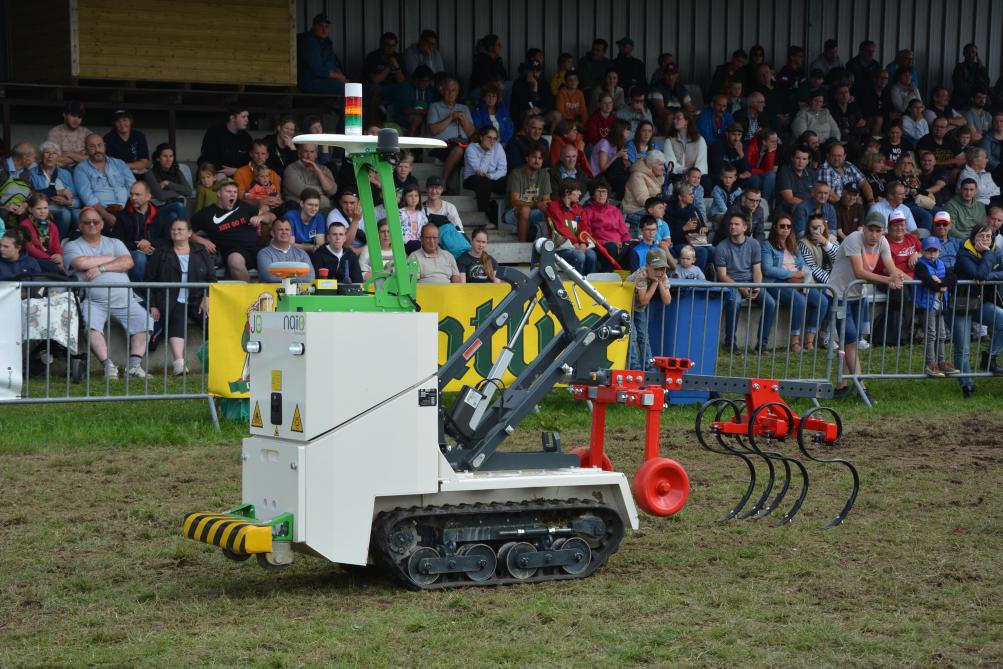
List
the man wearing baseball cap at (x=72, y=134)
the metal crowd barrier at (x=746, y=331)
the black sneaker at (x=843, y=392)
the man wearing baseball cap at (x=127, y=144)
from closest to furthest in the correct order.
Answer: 1. the metal crowd barrier at (x=746, y=331)
2. the black sneaker at (x=843, y=392)
3. the man wearing baseball cap at (x=72, y=134)
4. the man wearing baseball cap at (x=127, y=144)

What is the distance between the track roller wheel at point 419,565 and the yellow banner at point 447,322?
401cm

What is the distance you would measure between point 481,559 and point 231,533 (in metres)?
1.33

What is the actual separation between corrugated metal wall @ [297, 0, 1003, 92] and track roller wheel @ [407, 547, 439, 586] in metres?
15.0

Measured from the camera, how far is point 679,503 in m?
7.81

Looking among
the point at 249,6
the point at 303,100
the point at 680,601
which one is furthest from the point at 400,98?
the point at 680,601

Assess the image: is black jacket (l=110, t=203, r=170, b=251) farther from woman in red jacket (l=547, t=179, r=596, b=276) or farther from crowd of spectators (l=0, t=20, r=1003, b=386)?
woman in red jacket (l=547, t=179, r=596, b=276)

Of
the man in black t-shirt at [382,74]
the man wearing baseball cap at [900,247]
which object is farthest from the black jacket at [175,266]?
the man wearing baseball cap at [900,247]

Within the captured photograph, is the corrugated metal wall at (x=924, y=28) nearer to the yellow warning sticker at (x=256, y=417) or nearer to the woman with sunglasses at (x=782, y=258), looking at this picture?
the woman with sunglasses at (x=782, y=258)

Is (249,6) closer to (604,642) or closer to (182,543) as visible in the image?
(182,543)

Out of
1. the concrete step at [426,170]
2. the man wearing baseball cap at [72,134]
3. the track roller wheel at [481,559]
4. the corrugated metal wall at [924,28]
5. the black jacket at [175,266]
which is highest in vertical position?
the corrugated metal wall at [924,28]

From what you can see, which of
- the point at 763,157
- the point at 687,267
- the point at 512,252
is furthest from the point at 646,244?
the point at 763,157

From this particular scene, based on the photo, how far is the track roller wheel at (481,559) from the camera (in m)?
7.44

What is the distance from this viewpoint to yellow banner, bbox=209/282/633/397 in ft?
40.3

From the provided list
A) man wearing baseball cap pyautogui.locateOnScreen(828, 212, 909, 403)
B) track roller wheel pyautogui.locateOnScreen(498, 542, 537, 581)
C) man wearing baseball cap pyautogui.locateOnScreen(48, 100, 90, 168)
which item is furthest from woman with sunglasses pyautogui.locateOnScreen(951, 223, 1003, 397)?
man wearing baseball cap pyautogui.locateOnScreen(48, 100, 90, 168)
